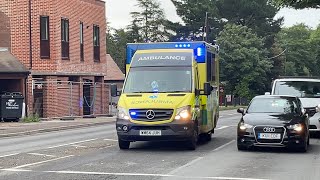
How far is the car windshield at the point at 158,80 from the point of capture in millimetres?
15844

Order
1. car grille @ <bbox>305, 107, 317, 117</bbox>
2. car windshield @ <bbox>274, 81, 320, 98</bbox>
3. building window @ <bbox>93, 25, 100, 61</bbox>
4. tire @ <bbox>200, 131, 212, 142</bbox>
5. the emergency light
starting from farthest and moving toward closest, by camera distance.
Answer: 1. building window @ <bbox>93, 25, 100, 61</bbox>
2. car windshield @ <bbox>274, 81, 320, 98</bbox>
3. car grille @ <bbox>305, 107, 317, 117</bbox>
4. tire @ <bbox>200, 131, 212, 142</bbox>
5. the emergency light

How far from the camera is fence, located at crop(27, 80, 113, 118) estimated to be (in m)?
35.6

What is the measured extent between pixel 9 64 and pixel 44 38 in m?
3.23

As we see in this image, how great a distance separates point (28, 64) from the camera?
117 feet

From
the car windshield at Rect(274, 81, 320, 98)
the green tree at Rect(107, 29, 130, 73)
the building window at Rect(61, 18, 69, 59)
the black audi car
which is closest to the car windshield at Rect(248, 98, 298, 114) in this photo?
the black audi car

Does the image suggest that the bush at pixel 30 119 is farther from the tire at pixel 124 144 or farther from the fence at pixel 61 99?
the tire at pixel 124 144

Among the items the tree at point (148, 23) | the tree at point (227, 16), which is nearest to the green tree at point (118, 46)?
the tree at point (148, 23)

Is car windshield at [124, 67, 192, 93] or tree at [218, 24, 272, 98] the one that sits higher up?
tree at [218, 24, 272, 98]

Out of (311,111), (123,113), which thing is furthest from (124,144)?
(311,111)

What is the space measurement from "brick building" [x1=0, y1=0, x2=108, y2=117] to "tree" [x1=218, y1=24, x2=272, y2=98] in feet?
104

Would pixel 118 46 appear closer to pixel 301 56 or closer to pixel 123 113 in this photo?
pixel 301 56

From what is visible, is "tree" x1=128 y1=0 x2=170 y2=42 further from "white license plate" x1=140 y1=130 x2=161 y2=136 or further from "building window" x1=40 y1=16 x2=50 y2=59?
"white license plate" x1=140 y1=130 x2=161 y2=136

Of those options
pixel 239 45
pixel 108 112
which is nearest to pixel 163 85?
pixel 108 112

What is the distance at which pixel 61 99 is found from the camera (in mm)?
36625
